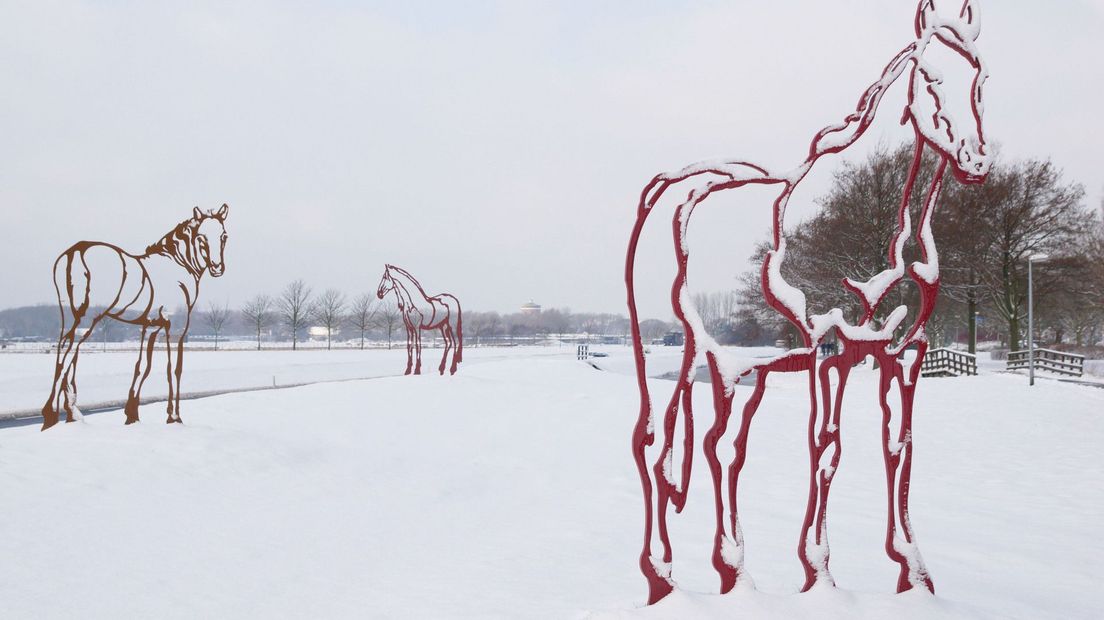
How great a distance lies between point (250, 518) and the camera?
18.1 feet

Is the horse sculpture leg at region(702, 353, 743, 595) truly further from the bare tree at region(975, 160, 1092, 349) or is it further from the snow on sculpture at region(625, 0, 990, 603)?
the bare tree at region(975, 160, 1092, 349)

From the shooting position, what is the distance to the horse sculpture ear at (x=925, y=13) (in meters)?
3.81

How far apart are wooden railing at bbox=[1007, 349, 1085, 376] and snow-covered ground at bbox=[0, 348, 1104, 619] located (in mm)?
14750

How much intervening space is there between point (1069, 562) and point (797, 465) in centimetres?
388

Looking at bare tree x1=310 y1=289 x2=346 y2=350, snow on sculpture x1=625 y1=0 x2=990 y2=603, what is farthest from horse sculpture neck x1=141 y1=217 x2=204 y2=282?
bare tree x1=310 y1=289 x2=346 y2=350

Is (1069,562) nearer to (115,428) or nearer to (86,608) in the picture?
(86,608)

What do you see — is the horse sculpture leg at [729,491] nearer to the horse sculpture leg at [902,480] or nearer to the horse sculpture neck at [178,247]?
the horse sculpture leg at [902,480]

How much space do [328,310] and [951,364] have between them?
47.8 metres

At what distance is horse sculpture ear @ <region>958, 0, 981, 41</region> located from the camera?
384 centimetres

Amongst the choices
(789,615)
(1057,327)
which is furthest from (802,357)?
(1057,327)

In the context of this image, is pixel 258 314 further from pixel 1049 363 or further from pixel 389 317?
pixel 1049 363

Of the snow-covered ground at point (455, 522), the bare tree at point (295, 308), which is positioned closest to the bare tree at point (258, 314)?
the bare tree at point (295, 308)

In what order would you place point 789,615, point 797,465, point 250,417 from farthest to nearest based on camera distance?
point 250,417 → point 797,465 → point 789,615

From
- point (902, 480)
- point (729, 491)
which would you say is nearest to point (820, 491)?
point (902, 480)
